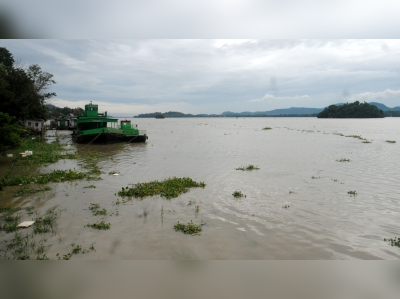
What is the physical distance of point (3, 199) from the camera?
9969 millimetres

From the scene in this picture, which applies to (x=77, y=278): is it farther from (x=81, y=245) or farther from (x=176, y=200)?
(x=176, y=200)

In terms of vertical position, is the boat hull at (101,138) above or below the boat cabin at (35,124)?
below

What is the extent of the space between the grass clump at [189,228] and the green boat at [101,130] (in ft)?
85.8

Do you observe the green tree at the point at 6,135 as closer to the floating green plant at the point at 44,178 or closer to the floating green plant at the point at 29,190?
the floating green plant at the point at 44,178

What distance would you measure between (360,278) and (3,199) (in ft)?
37.0

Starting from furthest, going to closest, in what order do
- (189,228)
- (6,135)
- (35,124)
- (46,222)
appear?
(35,124)
(6,135)
(46,222)
(189,228)

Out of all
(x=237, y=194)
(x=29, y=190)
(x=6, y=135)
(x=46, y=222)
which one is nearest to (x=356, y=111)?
(x=237, y=194)

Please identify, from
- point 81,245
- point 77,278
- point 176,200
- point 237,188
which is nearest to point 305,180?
point 237,188

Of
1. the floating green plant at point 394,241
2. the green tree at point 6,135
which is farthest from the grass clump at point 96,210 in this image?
the floating green plant at point 394,241

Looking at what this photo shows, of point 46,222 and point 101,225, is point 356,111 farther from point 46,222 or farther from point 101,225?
point 46,222

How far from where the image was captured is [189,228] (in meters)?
7.64

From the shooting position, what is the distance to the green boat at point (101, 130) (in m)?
31.9

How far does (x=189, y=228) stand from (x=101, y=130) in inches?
1062

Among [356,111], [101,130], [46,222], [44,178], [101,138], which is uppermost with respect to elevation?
[356,111]
